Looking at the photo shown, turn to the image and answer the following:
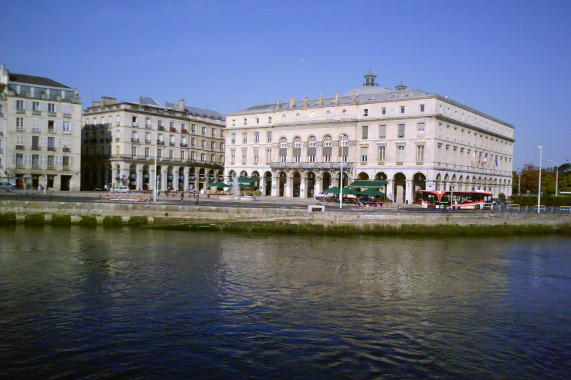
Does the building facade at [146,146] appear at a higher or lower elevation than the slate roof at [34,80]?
lower

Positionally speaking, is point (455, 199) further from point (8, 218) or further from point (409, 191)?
point (8, 218)

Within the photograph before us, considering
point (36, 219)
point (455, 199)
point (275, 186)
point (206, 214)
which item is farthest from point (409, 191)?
point (36, 219)

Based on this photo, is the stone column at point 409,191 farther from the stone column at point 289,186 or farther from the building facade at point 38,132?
the building facade at point 38,132

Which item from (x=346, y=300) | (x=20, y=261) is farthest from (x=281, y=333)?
(x=20, y=261)

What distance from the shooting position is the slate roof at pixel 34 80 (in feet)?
237

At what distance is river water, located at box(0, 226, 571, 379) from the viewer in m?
13.2

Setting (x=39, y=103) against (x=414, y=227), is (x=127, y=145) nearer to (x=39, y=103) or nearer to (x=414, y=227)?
(x=39, y=103)

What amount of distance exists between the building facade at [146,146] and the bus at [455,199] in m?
44.4

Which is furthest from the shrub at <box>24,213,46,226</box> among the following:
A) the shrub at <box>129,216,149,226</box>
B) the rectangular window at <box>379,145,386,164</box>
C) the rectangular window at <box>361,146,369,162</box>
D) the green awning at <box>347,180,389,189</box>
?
the rectangular window at <box>379,145,386,164</box>

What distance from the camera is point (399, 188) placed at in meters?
70.9

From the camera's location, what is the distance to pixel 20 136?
7050 cm

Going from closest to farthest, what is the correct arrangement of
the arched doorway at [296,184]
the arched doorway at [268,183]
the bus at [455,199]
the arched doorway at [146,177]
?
the bus at [455,199] → the arched doorway at [296,184] → the arched doorway at [268,183] → the arched doorway at [146,177]

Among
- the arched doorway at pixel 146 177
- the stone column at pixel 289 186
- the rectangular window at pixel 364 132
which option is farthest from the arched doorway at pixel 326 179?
the arched doorway at pixel 146 177

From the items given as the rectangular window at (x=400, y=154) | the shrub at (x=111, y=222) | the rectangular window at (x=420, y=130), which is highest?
the rectangular window at (x=420, y=130)
